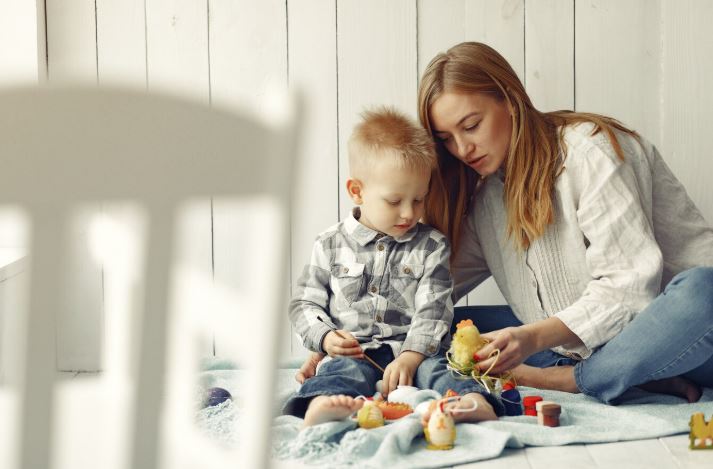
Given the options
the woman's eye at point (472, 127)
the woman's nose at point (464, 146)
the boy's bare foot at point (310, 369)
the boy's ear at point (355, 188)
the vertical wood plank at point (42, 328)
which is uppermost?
the woman's eye at point (472, 127)

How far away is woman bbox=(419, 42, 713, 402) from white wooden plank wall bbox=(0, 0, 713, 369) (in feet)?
1.12

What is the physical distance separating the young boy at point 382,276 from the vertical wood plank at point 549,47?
0.51 m

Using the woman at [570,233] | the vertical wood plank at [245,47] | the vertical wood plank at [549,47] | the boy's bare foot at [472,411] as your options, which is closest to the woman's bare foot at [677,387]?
the woman at [570,233]

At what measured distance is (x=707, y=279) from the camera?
5.03 ft

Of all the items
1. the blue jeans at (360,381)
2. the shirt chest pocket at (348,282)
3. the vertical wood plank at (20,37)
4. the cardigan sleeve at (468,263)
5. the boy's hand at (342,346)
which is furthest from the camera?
the vertical wood plank at (20,37)

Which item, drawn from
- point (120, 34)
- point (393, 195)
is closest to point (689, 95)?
point (393, 195)

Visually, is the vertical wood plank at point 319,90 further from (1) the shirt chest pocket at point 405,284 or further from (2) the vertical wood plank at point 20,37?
(2) the vertical wood plank at point 20,37

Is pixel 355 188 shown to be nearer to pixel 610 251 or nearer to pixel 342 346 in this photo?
pixel 342 346

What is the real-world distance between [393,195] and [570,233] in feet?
1.15

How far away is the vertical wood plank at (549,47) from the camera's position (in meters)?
2.13

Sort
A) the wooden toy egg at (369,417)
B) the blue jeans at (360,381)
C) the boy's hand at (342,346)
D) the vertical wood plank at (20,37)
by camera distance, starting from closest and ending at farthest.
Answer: the wooden toy egg at (369,417) → the blue jeans at (360,381) → the boy's hand at (342,346) → the vertical wood plank at (20,37)

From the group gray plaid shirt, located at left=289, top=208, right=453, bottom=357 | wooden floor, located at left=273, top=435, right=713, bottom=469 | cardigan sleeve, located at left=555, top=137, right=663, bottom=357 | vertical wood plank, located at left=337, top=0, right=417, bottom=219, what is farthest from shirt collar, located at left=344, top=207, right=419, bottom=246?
wooden floor, located at left=273, top=435, right=713, bottom=469

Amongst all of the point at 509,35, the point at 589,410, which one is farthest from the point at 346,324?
the point at 509,35

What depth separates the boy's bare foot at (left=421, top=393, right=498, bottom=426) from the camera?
144 cm
